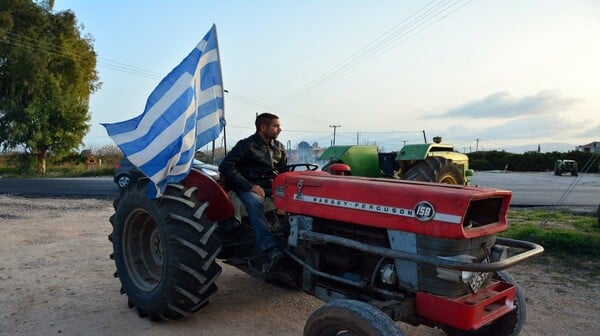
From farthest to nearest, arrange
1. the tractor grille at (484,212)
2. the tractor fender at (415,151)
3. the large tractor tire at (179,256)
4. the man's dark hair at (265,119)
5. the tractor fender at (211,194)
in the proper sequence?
the tractor fender at (415,151) → the man's dark hair at (265,119) → the tractor fender at (211,194) → the large tractor tire at (179,256) → the tractor grille at (484,212)

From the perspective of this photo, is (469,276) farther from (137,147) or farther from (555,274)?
(555,274)

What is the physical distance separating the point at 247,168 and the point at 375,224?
5.50ft

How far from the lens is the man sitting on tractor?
4.13 meters

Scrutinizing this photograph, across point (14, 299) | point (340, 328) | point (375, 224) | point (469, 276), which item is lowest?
point (14, 299)

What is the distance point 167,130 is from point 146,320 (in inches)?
68.0

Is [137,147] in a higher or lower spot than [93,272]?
higher

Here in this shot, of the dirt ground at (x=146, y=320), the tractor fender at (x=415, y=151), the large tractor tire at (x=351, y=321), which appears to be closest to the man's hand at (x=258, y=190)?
the dirt ground at (x=146, y=320)

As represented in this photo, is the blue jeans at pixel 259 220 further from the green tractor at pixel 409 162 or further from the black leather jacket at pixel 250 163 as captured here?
the green tractor at pixel 409 162

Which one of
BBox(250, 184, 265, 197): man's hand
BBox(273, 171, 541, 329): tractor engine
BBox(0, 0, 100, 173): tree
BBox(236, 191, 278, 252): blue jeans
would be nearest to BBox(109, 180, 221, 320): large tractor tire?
BBox(236, 191, 278, 252): blue jeans

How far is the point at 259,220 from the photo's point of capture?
165 inches

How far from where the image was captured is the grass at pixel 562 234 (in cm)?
658

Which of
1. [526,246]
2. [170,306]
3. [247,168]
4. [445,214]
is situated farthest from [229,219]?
[526,246]

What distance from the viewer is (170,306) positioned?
13.0 feet

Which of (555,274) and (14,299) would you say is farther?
(555,274)
